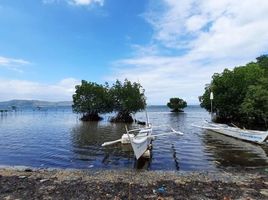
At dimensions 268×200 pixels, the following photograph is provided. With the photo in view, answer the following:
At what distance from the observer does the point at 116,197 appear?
1055 cm

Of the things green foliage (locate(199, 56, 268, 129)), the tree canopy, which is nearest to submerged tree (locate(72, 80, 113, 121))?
the tree canopy

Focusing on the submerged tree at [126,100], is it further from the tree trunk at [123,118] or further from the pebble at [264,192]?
the pebble at [264,192]

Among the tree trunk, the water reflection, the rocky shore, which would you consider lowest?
the water reflection

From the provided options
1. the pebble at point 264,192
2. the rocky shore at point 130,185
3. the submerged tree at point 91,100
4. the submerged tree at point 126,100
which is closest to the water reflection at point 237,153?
the rocky shore at point 130,185

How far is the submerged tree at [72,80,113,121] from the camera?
208 ft

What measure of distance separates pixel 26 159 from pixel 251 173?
14320 millimetres

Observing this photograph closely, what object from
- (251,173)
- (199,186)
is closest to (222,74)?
(251,173)

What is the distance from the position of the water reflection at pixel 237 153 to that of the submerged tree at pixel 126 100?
30803mm

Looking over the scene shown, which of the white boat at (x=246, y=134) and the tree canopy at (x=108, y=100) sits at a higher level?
the tree canopy at (x=108, y=100)

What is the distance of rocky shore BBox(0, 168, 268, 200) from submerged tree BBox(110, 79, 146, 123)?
4309 centimetres

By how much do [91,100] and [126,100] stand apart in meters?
9.25

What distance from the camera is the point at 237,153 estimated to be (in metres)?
22.3

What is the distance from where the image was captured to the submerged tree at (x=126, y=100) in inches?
2291

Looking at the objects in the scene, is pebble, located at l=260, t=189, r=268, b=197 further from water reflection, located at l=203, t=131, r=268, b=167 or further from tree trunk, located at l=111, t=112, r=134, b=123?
tree trunk, located at l=111, t=112, r=134, b=123
